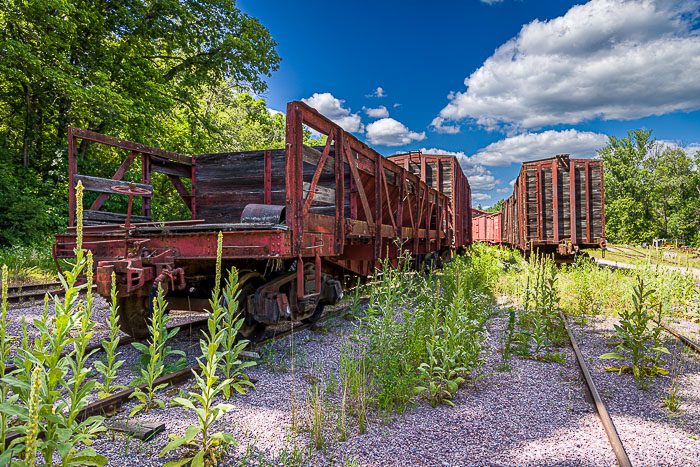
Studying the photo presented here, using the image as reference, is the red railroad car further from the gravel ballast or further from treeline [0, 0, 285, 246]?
the gravel ballast

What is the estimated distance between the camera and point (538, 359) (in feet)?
15.4

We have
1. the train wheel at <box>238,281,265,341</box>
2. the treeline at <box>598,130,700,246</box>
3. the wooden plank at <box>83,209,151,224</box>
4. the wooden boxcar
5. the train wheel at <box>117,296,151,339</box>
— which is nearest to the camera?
the train wheel at <box>238,281,265,341</box>

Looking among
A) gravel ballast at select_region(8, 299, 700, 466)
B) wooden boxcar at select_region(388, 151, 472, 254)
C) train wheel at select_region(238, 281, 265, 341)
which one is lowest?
gravel ballast at select_region(8, 299, 700, 466)

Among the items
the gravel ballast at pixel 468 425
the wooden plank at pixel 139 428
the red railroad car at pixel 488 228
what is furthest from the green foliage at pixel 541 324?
the red railroad car at pixel 488 228

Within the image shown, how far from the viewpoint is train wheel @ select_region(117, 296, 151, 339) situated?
15.4 ft

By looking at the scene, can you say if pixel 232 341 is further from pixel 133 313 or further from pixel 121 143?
pixel 121 143

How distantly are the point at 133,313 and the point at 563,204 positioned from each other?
508 inches

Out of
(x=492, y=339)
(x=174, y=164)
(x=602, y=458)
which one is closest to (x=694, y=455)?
(x=602, y=458)

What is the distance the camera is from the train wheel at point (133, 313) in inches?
185

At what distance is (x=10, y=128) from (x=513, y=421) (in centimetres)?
1927

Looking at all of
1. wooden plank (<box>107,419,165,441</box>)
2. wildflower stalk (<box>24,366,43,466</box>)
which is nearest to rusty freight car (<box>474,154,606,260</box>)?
wooden plank (<box>107,419,165,441</box>)

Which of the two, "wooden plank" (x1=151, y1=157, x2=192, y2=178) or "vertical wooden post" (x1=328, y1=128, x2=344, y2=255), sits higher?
"wooden plank" (x1=151, y1=157, x2=192, y2=178)

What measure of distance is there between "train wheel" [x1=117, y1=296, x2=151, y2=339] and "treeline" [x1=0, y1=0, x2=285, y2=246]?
10.1 meters

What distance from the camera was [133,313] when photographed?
4691 millimetres
